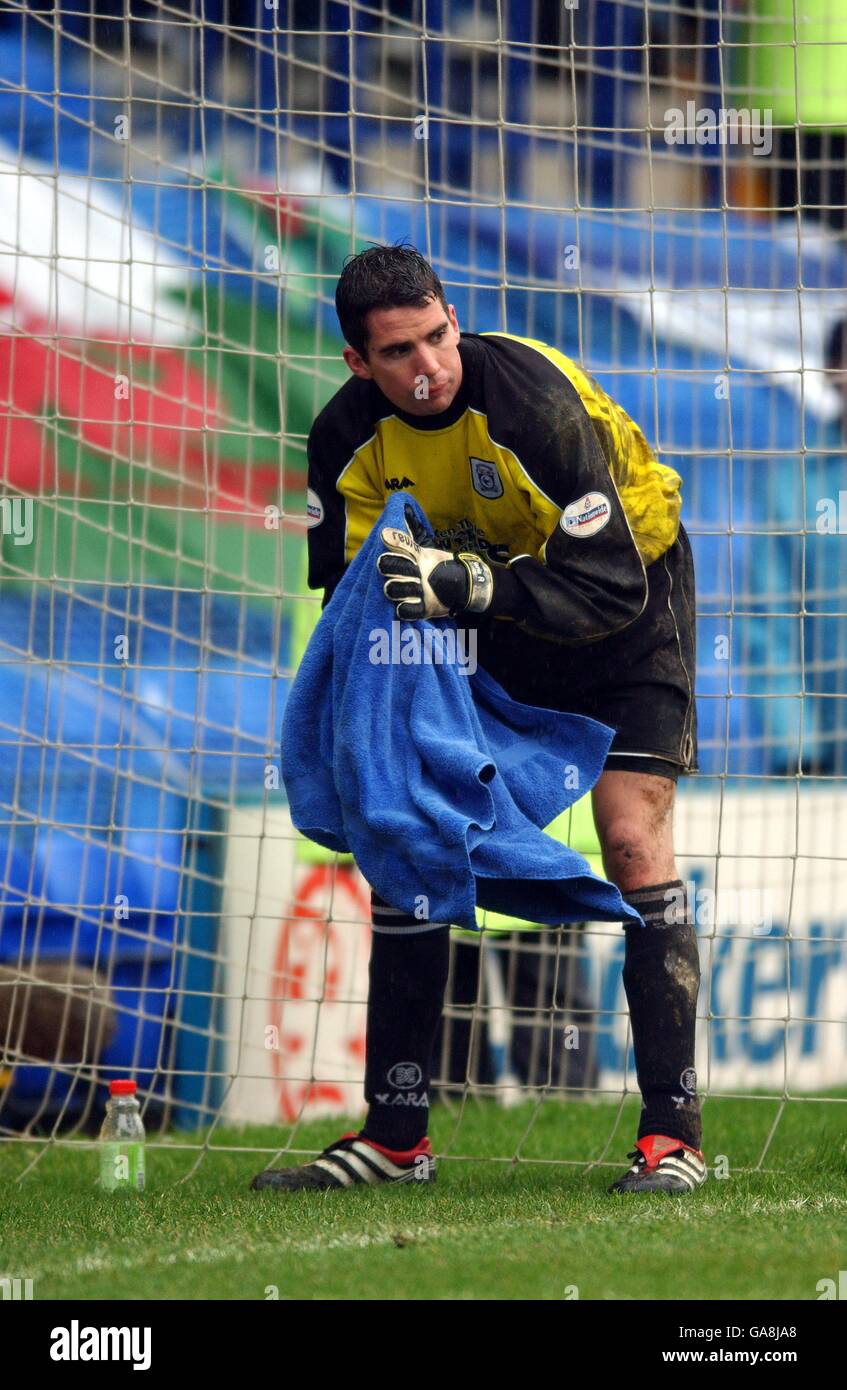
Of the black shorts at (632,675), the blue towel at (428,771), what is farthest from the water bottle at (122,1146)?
the black shorts at (632,675)

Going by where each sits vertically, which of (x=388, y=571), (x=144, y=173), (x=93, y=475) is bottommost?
(x=388, y=571)

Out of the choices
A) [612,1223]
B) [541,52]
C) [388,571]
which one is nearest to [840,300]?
[541,52]

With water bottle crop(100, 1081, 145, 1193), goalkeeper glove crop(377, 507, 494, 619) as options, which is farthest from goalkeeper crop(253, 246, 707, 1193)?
water bottle crop(100, 1081, 145, 1193)

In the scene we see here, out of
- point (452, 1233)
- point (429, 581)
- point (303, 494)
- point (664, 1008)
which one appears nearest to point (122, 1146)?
point (452, 1233)

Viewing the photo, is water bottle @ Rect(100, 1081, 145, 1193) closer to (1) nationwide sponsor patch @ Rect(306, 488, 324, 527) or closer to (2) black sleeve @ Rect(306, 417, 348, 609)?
(2) black sleeve @ Rect(306, 417, 348, 609)

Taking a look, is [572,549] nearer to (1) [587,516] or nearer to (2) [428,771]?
(1) [587,516]

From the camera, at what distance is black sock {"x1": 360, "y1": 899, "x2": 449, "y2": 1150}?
3643mm

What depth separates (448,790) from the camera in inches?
133

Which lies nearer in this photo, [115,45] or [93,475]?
[93,475]

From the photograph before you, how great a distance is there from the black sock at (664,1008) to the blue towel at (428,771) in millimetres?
159

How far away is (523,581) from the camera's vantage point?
3.40m
